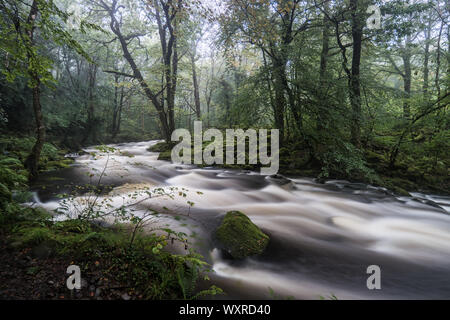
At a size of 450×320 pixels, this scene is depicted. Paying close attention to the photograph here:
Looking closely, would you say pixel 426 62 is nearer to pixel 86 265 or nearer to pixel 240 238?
pixel 240 238

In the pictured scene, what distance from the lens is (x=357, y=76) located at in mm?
7754

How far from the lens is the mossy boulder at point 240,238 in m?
3.18

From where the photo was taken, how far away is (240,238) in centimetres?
332

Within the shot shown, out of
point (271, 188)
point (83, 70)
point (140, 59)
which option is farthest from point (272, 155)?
point (140, 59)

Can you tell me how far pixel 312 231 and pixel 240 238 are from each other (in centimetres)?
180

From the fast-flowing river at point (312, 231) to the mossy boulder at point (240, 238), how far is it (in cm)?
14

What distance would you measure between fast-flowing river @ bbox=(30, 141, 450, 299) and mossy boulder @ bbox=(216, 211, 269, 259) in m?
0.14

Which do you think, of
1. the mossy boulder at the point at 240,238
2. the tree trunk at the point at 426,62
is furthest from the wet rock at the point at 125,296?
the tree trunk at the point at 426,62

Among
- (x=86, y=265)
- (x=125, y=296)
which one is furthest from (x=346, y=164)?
(x=86, y=265)

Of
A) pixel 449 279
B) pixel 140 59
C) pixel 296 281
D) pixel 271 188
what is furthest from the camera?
pixel 140 59

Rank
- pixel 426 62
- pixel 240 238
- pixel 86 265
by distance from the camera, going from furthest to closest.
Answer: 1. pixel 426 62
2. pixel 240 238
3. pixel 86 265

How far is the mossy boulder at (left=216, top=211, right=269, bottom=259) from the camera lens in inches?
125
